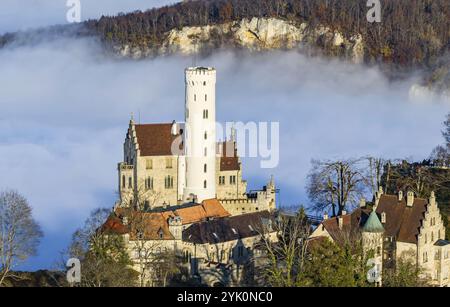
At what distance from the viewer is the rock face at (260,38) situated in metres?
190

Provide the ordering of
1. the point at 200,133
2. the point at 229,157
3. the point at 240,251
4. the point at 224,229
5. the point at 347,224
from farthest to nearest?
the point at 229,157 → the point at 200,133 → the point at 224,229 → the point at 240,251 → the point at 347,224

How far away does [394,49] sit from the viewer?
628 feet

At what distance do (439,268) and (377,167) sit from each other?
14.8m

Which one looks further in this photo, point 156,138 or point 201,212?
point 156,138

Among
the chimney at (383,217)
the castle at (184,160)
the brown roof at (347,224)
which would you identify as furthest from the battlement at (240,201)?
the chimney at (383,217)

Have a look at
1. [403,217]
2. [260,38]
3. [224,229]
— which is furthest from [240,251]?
[260,38]

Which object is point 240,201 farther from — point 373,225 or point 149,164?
point 373,225

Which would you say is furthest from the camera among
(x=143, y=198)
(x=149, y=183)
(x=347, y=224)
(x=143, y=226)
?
(x=149, y=183)

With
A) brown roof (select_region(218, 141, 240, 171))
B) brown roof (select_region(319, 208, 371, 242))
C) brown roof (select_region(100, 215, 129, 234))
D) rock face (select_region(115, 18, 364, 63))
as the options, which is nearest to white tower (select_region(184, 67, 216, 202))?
brown roof (select_region(218, 141, 240, 171))

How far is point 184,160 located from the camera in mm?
90688

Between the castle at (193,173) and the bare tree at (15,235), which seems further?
the castle at (193,173)

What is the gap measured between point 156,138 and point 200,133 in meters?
3.03

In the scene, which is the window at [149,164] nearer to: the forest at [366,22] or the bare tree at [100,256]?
the bare tree at [100,256]

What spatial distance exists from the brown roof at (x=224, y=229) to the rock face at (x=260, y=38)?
10850 cm
